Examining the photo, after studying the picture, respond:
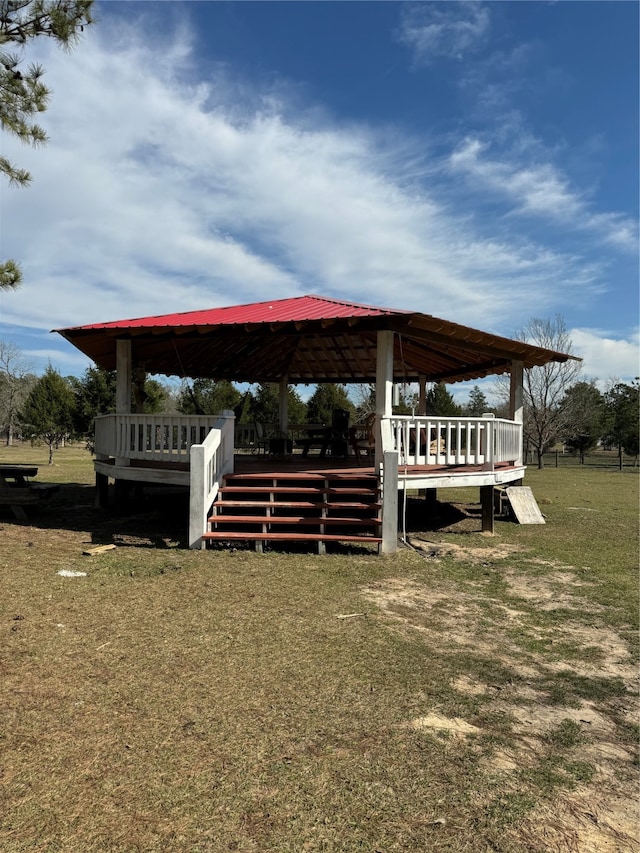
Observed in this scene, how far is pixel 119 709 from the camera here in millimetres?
3102

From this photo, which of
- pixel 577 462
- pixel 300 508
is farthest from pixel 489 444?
pixel 577 462

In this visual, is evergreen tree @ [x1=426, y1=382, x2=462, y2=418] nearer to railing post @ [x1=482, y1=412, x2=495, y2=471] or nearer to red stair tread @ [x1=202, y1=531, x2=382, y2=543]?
railing post @ [x1=482, y1=412, x2=495, y2=471]

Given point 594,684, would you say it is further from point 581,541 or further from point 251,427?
point 251,427

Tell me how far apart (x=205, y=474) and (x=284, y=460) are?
4.90m

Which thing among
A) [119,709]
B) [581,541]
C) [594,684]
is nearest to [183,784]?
[119,709]

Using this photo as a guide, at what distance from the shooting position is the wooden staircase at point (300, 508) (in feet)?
23.8

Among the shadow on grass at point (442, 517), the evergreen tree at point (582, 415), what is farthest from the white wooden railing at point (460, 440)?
the evergreen tree at point (582, 415)

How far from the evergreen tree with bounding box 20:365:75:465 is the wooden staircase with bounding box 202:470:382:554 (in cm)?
1692

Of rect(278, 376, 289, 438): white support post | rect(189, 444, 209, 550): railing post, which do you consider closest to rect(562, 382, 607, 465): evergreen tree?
rect(278, 376, 289, 438): white support post

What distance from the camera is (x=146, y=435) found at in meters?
9.02

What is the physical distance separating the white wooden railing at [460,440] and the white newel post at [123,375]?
4.69m

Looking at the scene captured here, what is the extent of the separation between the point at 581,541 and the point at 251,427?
28.8 ft

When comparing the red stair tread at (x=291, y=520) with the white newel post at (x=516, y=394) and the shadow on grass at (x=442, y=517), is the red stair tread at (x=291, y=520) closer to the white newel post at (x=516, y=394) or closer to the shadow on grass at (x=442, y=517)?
the shadow on grass at (x=442, y=517)

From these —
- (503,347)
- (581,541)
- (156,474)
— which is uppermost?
(503,347)
